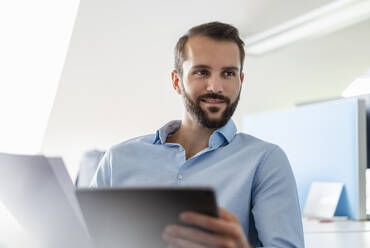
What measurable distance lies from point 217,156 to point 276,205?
0.73 feet

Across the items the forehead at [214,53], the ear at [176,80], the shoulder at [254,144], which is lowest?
the shoulder at [254,144]

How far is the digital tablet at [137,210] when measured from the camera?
60cm

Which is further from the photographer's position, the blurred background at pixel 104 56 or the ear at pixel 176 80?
the blurred background at pixel 104 56

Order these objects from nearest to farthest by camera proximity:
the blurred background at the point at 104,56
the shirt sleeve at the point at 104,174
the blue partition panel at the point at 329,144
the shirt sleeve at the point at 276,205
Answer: the shirt sleeve at the point at 276,205 → the shirt sleeve at the point at 104,174 → the blue partition panel at the point at 329,144 → the blurred background at the point at 104,56

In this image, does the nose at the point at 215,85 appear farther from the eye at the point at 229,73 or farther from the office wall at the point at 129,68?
the office wall at the point at 129,68

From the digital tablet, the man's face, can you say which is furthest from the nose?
the digital tablet

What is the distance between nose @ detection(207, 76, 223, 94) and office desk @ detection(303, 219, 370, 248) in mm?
537

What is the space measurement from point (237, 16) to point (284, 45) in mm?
439

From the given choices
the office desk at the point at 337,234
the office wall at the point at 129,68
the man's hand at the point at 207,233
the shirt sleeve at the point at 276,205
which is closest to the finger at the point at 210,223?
the man's hand at the point at 207,233

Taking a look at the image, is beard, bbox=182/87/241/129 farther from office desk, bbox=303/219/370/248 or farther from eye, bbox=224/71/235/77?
office desk, bbox=303/219/370/248

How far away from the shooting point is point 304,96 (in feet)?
13.7

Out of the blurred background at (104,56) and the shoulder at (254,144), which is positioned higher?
the blurred background at (104,56)

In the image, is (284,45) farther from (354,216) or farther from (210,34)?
(210,34)

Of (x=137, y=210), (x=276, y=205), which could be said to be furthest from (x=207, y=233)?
(x=276, y=205)
